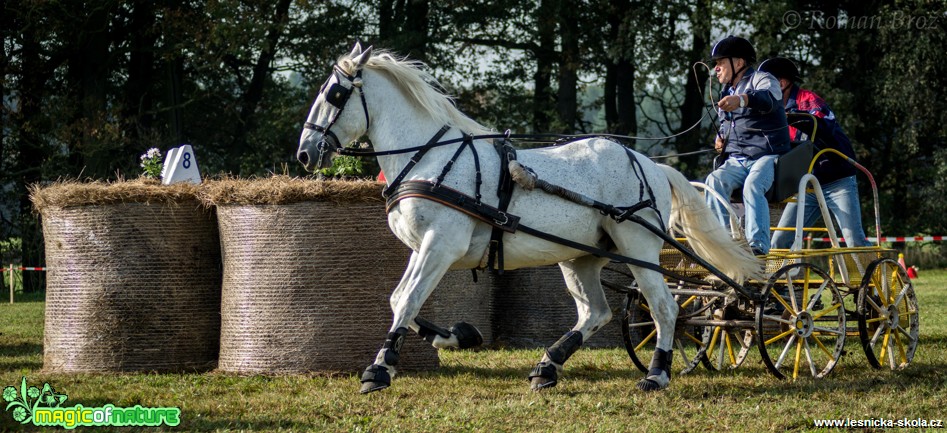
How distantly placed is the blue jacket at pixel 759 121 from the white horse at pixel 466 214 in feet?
2.45

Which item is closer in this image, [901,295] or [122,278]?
[122,278]

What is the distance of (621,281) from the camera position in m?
9.56

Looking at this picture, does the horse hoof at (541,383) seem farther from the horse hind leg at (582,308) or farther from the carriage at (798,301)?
the carriage at (798,301)

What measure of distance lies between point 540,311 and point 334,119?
13.0ft

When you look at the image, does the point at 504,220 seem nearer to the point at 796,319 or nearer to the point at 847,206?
the point at 796,319

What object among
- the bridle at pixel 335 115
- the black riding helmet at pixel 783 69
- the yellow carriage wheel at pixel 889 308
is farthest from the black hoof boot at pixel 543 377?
the black riding helmet at pixel 783 69

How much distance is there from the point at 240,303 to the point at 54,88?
60.0 feet

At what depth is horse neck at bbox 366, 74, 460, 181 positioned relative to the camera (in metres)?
6.48

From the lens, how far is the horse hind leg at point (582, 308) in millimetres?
6742

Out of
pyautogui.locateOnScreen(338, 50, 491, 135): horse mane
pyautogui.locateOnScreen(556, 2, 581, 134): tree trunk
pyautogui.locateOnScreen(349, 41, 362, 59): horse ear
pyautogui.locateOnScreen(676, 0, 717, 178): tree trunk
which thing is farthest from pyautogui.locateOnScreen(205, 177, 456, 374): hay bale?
pyautogui.locateOnScreen(556, 2, 581, 134): tree trunk

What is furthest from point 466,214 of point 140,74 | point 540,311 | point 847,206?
point 140,74

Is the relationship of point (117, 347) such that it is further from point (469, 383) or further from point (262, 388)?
point (469, 383)

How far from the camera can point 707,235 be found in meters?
7.19

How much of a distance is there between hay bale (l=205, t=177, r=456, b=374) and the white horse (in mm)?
843
